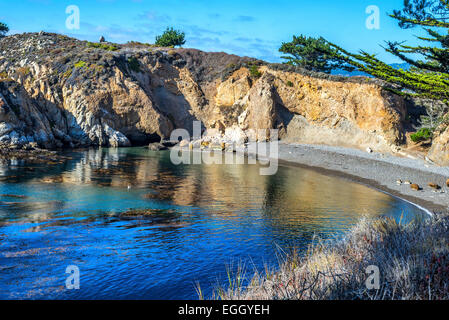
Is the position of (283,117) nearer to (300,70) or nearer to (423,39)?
(300,70)

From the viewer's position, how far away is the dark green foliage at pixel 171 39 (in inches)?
3686

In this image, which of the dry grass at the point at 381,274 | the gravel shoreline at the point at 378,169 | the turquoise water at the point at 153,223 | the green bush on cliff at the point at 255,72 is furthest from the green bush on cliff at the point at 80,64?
the dry grass at the point at 381,274

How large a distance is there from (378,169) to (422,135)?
10508 mm

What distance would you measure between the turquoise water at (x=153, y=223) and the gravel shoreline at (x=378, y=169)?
6.14 ft

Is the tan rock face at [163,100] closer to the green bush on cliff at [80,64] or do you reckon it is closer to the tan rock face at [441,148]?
the green bush on cliff at [80,64]

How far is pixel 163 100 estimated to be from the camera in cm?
7056

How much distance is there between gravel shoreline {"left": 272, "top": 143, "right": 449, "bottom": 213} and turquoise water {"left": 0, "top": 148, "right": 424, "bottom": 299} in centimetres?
187

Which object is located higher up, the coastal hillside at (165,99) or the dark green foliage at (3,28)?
the dark green foliage at (3,28)

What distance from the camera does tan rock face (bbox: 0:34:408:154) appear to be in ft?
161

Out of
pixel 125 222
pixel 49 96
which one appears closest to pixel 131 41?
pixel 49 96

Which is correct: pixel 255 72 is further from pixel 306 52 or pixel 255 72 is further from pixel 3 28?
pixel 3 28

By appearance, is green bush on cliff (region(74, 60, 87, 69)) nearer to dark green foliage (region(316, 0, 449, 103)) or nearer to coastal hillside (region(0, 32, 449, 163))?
coastal hillside (region(0, 32, 449, 163))

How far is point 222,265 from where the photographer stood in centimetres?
1398

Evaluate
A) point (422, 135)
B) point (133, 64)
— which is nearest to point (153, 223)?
point (422, 135)
